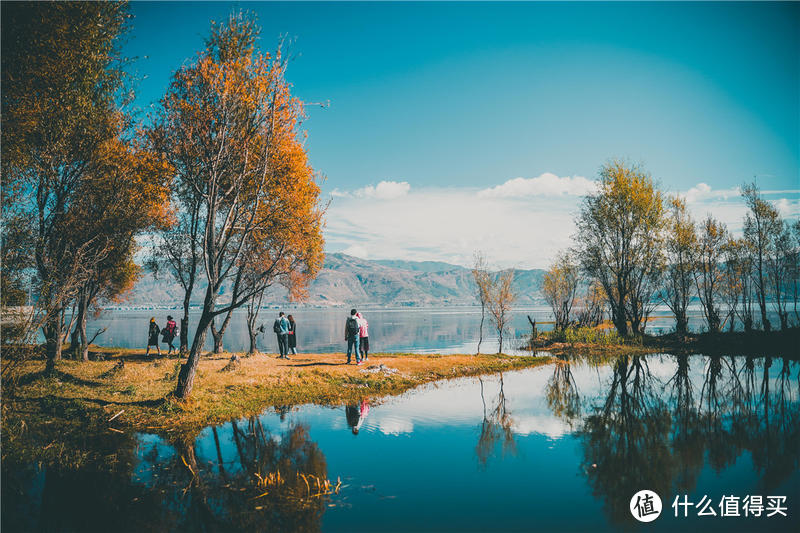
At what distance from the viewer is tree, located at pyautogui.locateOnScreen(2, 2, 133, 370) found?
14133 mm

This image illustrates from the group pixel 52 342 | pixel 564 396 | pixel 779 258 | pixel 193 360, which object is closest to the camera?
pixel 193 360

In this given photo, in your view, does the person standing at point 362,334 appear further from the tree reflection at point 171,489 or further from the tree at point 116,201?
the tree at point 116,201

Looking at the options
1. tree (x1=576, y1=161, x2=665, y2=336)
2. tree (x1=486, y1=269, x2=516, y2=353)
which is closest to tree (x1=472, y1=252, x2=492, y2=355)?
tree (x1=486, y1=269, x2=516, y2=353)

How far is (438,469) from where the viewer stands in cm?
1107

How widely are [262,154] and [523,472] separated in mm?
14915

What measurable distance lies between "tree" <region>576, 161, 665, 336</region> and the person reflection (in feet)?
117

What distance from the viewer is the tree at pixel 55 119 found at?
1413 centimetres

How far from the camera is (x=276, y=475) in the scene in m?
10.2

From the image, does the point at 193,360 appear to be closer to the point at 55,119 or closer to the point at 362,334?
the point at 362,334

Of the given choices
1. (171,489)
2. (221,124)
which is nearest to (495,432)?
(171,489)

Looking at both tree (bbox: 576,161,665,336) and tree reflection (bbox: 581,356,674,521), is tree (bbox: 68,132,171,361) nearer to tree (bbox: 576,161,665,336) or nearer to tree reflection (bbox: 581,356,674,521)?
tree reflection (bbox: 581,356,674,521)

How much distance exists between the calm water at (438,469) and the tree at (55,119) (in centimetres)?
614

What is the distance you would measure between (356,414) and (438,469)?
20.2 feet

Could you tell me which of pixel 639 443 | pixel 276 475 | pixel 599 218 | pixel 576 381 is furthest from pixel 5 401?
pixel 599 218
